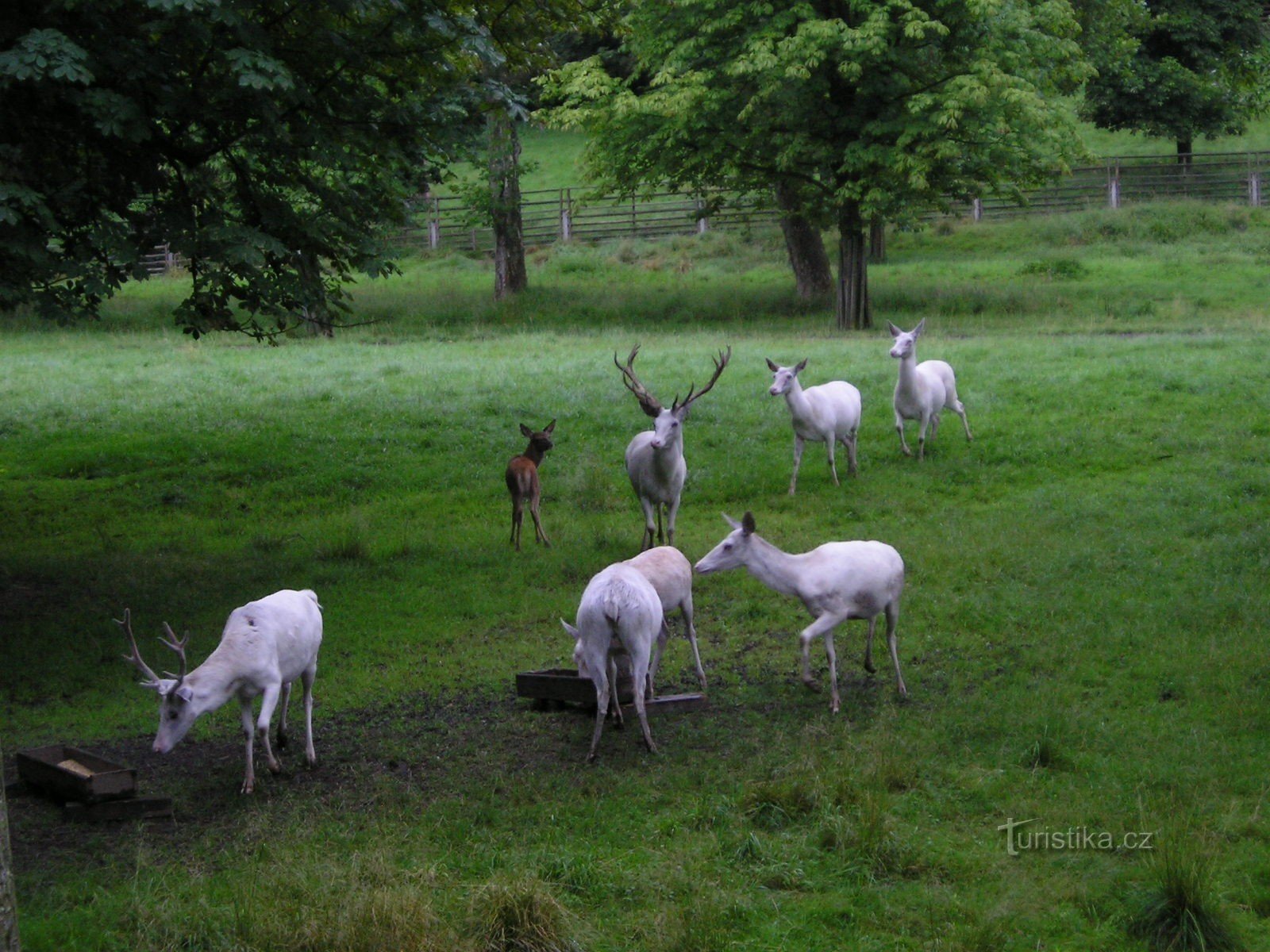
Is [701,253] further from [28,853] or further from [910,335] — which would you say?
[28,853]

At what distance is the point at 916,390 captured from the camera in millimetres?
15984

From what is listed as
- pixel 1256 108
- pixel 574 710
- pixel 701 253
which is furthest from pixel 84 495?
pixel 1256 108

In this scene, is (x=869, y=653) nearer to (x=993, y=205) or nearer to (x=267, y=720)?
(x=267, y=720)

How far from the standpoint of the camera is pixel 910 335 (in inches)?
627

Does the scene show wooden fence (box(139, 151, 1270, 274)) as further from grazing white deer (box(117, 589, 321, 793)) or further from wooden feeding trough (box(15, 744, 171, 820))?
wooden feeding trough (box(15, 744, 171, 820))

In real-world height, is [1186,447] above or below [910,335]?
below

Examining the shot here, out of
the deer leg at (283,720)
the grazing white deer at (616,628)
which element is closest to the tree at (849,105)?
the grazing white deer at (616,628)

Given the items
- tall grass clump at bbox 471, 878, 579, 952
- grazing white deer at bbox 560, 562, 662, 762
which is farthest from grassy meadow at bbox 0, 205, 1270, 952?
grazing white deer at bbox 560, 562, 662, 762

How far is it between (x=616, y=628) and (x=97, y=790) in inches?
121

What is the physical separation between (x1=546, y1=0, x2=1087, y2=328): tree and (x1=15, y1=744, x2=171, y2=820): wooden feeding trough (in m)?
19.5

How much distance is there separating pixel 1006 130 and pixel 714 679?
693 inches

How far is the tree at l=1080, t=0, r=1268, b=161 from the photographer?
40.8 m

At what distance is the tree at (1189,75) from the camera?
1606 inches

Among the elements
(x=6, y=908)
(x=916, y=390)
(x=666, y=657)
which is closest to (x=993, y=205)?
(x=916, y=390)
